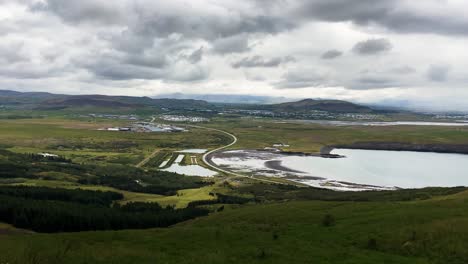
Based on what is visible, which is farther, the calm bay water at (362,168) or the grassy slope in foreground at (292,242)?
the calm bay water at (362,168)

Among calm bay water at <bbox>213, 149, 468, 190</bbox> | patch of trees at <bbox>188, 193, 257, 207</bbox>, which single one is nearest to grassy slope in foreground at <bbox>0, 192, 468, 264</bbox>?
patch of trees at <bbox>188, 193, 257, 207</bbox>

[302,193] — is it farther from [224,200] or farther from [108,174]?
[108,174]

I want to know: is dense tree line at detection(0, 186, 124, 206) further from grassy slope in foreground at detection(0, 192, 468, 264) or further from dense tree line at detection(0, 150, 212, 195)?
grassy slope in foreground at detection(0, 192, 468, 264)

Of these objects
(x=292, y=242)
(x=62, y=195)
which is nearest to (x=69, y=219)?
(x=62, y=195)

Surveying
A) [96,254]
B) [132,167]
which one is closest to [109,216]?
[96,254]

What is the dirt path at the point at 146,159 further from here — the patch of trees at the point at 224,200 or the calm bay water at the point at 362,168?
the patch of trees at the point at 224,200

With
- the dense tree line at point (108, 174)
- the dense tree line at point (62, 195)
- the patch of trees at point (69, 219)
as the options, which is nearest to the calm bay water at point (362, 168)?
the dense tree line at point (108, 174)
